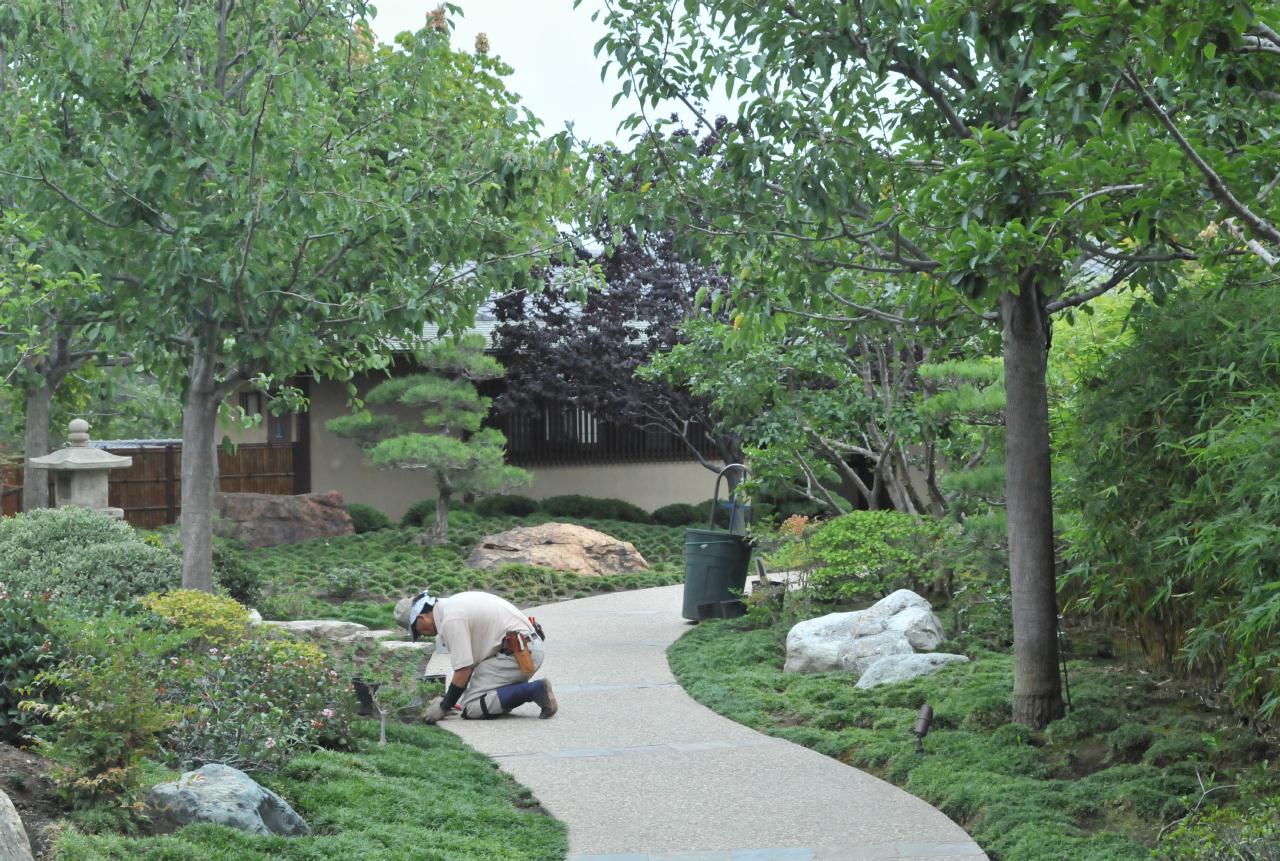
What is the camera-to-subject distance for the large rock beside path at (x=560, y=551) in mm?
18141

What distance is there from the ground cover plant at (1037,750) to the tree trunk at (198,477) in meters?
4.01

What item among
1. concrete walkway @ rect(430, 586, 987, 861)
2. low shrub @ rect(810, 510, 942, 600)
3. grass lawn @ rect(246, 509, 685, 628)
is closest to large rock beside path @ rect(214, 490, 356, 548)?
grass lawn @ rect(246, 509, 685, 628)

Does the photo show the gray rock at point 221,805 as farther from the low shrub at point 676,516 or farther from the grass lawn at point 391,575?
the low shrub at point 676,516

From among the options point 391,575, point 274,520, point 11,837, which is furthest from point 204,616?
point 274,520

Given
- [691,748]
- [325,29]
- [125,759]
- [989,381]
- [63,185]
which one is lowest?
[691,748]

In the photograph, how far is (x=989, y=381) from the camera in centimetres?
1178

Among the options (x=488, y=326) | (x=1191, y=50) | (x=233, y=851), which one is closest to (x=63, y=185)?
(x=233, y=851)

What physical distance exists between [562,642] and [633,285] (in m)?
11.1

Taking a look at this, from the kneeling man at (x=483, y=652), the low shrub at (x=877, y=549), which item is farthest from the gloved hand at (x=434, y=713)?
the low shrub at (x=877, y=549)

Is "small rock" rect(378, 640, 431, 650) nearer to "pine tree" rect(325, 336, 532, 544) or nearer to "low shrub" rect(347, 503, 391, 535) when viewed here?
"pine tree" rect(325, 336, 532, 544)

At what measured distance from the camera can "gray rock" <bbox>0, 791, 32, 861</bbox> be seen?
4227 mm

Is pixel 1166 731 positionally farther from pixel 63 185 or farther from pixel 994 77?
pixel 63 185

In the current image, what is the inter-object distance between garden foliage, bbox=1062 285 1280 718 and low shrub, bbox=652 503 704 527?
15.9 m

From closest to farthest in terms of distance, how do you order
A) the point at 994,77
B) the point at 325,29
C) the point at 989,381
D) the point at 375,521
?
the point at 994,77
the point at 325,29
the point at 989,381
the point at 375,521
